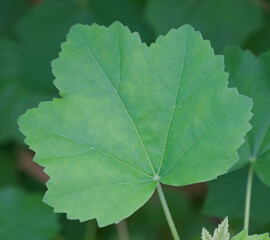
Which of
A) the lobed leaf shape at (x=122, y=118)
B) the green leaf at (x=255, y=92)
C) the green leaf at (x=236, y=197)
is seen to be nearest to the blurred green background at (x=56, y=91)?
the green leaf at (x=236, y=197)

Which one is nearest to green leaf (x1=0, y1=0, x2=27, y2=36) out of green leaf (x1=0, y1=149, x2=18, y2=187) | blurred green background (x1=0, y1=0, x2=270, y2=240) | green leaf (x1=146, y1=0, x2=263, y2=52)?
blurred green background (x1=0, y1=0, x2=270, y2=240)

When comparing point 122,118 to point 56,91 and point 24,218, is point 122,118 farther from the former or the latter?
point 56,91

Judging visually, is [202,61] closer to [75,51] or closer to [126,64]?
[126,64]

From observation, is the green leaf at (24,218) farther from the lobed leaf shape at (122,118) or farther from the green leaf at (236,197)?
the lobed leaf shape at (122,118)

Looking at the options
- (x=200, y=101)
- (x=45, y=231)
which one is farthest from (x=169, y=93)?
(x=45, y=231)

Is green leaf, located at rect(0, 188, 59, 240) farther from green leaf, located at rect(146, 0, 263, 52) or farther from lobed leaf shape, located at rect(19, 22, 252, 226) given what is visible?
green leaf, located at rect(146, 0, 263, 52)

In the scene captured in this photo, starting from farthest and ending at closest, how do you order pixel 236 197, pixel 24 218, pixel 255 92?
pixel 24 218 < pixel 236 197 < pixel 255 92

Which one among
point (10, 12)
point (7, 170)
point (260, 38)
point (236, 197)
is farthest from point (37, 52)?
point (236, 197)
